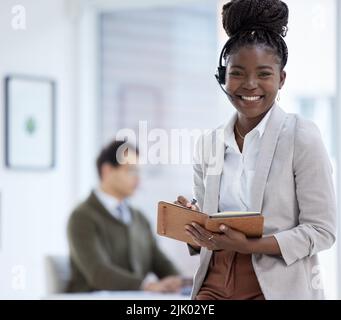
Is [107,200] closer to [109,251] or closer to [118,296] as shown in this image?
[109,251]

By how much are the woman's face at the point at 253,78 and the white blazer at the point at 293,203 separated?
0.17ft

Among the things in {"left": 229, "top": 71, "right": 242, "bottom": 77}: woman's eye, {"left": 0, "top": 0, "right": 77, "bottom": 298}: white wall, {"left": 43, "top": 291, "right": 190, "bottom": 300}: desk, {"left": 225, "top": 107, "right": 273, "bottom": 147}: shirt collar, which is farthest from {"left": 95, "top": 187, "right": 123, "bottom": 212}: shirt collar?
{"left": 229, "top": 71, "right": 242, "bottom": 77}: woman's eye

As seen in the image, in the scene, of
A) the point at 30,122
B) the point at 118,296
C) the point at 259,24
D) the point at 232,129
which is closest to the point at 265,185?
the point at 232,129

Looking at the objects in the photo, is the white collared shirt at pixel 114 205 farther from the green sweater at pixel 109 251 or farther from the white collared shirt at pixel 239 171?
the white collared shirt at pixel 239 171

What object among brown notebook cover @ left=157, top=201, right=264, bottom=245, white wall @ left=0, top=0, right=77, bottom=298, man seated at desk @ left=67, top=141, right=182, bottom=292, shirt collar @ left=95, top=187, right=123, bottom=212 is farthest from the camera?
white wall @ left=0, top=0, right=77, bottom=298

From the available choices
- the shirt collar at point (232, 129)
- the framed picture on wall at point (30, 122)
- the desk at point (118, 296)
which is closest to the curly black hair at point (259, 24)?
the shirt collar at point (232, 129)

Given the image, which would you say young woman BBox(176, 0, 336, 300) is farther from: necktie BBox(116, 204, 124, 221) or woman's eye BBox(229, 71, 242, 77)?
necktie BBox(116, 204, 124, 221)

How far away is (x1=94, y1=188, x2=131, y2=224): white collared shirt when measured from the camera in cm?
327

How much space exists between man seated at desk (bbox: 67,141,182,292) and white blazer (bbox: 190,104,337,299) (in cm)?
162

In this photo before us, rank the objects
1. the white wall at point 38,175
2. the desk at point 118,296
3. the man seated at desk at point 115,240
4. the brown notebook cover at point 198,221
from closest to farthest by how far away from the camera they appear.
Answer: the brown notebook cover at point 198,221, the desk at point 118,296, the man seated at desk at point 115,240, the white wall at point 38,175

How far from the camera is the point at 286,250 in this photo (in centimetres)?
141

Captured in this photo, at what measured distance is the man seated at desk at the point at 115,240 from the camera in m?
3.08

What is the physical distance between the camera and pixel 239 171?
1.48 metres

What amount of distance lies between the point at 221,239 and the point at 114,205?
A: 6.34ft
